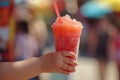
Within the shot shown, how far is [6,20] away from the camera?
16.2 ft

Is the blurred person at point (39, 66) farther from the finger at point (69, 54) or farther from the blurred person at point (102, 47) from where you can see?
the blurred person at point (102, 47)

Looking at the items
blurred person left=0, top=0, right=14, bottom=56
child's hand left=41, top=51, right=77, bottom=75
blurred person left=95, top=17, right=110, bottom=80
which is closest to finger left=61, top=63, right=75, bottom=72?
child's hand left=41, top=51, right=77, bottom=75

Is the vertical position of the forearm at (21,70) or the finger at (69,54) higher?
the finger at (69,54)

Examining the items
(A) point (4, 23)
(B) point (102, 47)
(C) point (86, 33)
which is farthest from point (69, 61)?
(C) point (86, 33)

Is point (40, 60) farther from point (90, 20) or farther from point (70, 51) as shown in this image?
point (90, 20)

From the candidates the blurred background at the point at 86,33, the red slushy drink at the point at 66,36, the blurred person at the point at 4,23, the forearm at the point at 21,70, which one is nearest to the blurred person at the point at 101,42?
the blurred background at the point at 86,33

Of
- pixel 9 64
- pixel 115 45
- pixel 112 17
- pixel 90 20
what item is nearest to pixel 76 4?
pixel 90 20

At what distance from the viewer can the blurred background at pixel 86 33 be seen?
21.9ft

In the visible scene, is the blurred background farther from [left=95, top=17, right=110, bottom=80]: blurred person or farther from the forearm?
the forearm

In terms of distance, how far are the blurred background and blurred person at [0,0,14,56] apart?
735 millimetres

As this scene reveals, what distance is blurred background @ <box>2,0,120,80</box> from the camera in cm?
668

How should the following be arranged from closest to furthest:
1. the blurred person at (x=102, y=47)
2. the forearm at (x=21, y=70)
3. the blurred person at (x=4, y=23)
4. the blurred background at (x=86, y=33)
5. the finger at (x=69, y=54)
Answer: the finger at (x=69, y=54) < the forearm at (x=21, y=70) < the blurred person at (x=4, y=23) < the blurred background at (x=86, y=33) < the blurred person at (x=102, y=47)

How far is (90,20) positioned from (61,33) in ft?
28.9

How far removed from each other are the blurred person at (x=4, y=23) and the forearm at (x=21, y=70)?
1733 mm
